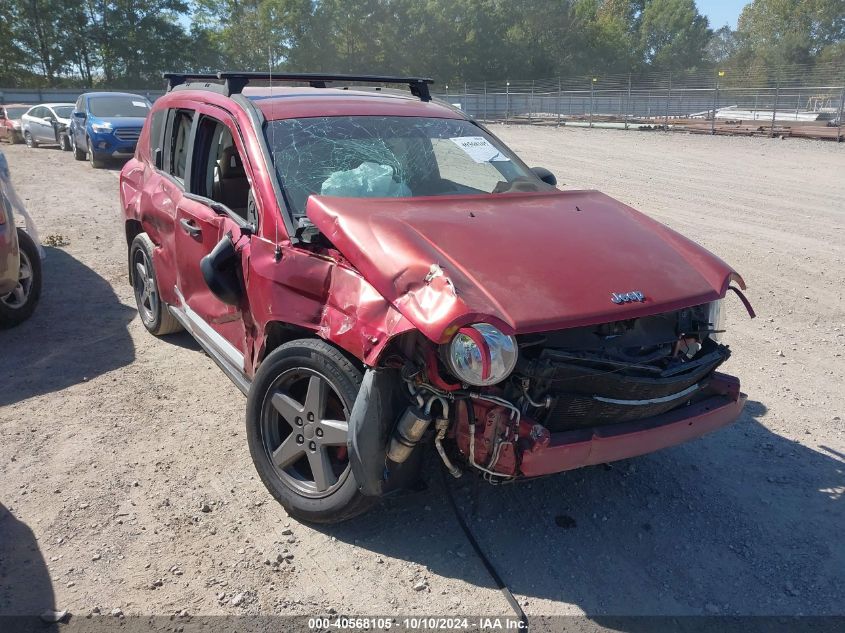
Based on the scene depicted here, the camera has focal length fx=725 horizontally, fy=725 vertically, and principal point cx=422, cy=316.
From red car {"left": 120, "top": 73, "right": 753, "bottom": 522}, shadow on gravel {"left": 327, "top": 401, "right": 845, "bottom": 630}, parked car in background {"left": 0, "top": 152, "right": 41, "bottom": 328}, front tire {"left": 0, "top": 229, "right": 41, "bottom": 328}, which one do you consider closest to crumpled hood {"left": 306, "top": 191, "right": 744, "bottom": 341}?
red car {"left": 120, "top": 73, "right": 753, "bottom": 522}

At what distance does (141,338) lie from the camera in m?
5.86

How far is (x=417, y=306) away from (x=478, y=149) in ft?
6.95

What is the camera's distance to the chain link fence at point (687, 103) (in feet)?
83.2

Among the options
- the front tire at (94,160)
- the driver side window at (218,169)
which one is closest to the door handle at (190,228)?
the driver side window at (218,169)

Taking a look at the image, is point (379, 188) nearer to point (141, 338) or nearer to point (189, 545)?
point (189, 545)

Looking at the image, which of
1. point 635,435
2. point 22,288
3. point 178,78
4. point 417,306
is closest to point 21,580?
point 417,306

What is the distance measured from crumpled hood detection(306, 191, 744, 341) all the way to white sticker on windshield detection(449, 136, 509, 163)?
75cm

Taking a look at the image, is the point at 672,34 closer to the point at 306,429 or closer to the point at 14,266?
the point at 14,266

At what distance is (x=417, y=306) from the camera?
111 inches

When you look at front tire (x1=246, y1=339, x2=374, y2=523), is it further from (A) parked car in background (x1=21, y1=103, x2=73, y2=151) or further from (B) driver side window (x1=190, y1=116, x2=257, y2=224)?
(A) parked car in background (x1=21, y1=103, x2=73, y2=151)

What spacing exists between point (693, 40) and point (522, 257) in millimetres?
91214

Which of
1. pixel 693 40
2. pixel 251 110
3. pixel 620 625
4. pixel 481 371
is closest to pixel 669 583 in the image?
pixel 620 625

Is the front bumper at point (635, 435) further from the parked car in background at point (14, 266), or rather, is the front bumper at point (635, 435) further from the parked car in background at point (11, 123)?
the parked car in background at point (11, 123)

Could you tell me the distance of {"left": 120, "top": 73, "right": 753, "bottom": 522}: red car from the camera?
289cm
